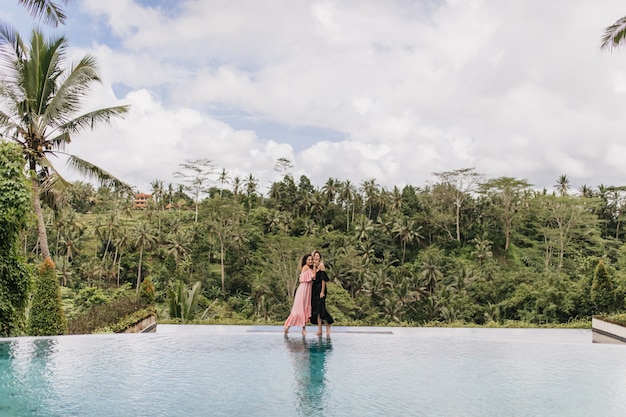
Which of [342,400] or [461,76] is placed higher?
[461,76]

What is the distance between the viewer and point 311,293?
303 inches

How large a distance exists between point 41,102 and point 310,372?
8.54 meters

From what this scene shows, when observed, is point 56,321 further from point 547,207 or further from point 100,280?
point 547,207

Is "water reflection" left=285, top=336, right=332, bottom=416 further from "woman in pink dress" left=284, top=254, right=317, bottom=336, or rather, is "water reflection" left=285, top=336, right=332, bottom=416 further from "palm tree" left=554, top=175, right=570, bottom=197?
"palm tree" left=554, top=175, right=570, bottom=197

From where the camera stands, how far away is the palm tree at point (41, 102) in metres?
10.6

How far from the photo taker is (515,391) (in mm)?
4871

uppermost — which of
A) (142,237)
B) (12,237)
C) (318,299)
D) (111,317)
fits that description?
(142,237)

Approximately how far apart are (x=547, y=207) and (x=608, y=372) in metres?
39.0

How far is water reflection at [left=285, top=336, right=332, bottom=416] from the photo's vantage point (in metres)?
4.29

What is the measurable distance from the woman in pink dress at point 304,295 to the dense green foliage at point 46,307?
162 inches

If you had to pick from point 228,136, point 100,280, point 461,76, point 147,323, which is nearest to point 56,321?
point 147,323

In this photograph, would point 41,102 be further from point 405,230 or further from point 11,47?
point 405,230

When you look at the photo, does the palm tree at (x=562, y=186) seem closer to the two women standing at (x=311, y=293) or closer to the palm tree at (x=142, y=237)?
the palm tree at (x=142, y=237)

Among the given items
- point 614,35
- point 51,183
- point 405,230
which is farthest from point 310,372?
point 405,230
